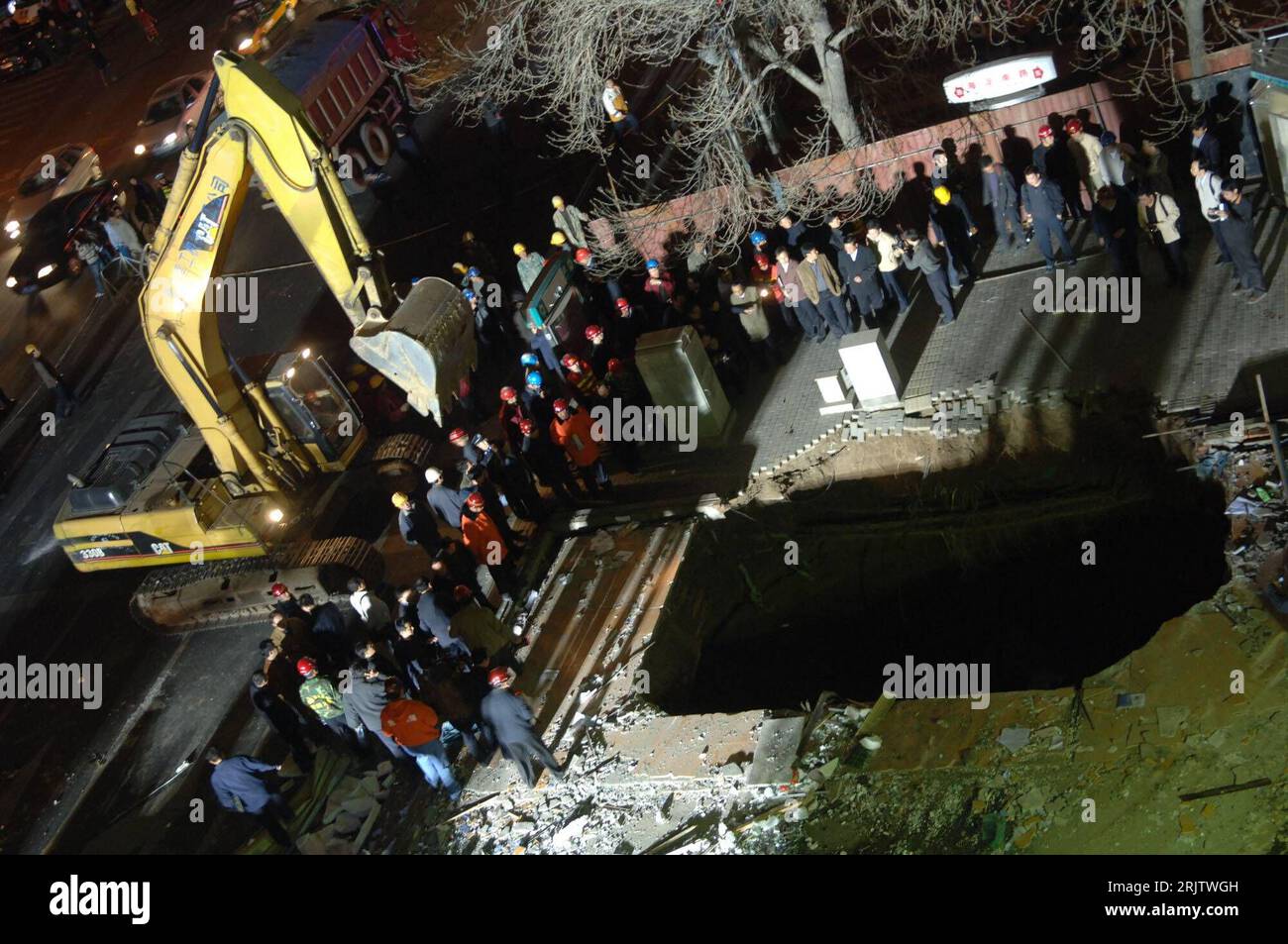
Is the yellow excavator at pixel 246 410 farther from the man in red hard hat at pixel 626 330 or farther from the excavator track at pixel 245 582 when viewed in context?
the man in red hard hat at pixel 626 330

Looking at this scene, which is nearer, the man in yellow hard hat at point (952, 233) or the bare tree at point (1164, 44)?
the bare tree at point (1164, 44)

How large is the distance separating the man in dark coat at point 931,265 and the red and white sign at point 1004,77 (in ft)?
9.29

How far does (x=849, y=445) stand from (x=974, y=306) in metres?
2.86

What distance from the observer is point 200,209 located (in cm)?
1562

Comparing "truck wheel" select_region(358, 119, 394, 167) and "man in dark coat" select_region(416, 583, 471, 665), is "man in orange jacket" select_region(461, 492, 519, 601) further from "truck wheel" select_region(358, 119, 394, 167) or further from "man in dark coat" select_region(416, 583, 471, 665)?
"truck wheel" select_region(358, 119, 394, 167)

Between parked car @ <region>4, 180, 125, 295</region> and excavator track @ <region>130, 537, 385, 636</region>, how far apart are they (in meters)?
12.1

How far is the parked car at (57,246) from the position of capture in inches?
1085

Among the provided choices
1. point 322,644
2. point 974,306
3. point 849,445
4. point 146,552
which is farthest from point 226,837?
point 974,306

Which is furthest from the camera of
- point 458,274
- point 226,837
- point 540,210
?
point 540,210

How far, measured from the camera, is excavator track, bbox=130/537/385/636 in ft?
57.0

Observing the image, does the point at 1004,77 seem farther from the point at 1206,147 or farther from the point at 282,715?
the point at 282,715

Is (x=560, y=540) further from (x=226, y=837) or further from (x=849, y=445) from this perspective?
(x=226, y=837)

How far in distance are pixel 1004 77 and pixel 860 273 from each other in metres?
3.85

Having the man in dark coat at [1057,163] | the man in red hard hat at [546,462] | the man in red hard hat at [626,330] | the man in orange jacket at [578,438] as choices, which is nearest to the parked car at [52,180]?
the man in red hard hat at [626,330]
